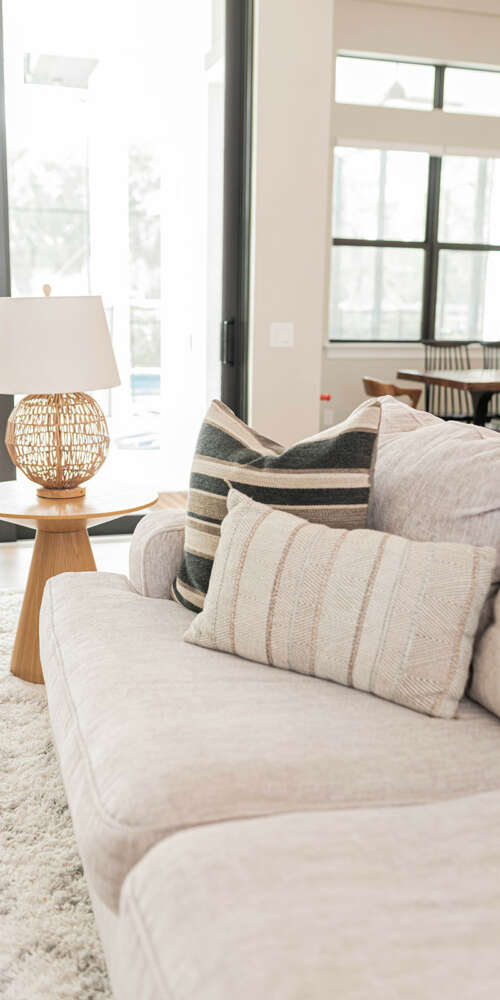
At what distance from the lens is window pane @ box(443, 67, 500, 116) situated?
21.2ft

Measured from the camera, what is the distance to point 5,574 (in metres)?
3.61

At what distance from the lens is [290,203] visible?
12.5 feet

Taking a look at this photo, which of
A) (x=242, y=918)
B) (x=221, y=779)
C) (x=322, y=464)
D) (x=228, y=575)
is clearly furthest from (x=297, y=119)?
(x=242, y=918)

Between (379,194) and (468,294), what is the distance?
3.42 ft

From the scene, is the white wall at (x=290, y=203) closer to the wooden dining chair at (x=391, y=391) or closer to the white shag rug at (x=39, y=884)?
the wooden dining chair at (x=391, y=391)

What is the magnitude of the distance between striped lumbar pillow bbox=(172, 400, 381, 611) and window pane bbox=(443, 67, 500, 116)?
549cm

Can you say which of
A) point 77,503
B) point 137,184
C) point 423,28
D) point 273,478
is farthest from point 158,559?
point 423,28

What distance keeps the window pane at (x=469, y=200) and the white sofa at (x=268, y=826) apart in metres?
5.75

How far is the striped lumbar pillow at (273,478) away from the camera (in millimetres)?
1744

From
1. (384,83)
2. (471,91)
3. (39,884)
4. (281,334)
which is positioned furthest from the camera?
(471,91)

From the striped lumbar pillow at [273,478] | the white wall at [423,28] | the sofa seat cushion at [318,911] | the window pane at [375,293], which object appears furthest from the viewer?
the window pane at [375,293]

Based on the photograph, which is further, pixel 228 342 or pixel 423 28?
pixel 423 28

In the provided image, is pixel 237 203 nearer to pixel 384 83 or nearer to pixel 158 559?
pixel 158 559

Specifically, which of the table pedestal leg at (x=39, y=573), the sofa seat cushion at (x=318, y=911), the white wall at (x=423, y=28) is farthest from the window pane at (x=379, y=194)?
the sofa seat cushion at (x=318, y=911)
